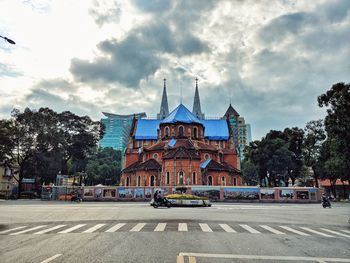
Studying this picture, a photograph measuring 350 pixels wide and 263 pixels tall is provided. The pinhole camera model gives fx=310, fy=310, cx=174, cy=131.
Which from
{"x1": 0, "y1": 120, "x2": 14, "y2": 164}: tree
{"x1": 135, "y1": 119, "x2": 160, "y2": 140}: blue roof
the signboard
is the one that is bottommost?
the signboard

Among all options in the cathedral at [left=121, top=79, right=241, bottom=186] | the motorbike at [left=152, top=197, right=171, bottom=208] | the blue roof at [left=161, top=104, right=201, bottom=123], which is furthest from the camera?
the blue roof at [left=161, top=104, right=201, bottom=123]

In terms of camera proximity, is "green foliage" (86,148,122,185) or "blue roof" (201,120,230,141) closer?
"blue roof" (201,120,230,141)

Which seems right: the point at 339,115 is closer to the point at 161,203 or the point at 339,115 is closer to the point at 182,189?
the point at 161,203

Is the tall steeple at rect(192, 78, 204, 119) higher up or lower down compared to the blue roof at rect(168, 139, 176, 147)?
higher up

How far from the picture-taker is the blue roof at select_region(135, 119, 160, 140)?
66.2m

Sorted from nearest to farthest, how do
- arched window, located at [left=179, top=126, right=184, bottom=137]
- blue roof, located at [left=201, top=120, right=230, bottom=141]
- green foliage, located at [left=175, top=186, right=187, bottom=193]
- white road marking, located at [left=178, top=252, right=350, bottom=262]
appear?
white road marking, located at [left=178, top=252, right=350, bottom=262] → green foliage, located at [left=175, top=186, right=187, bottom=193] → arched window, located at [left=179, top=126, right=184, bottom=137] → blue roof, located at [left=201, top=120, right=230, bottom=141]

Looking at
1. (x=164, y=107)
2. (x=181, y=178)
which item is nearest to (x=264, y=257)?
(x=181, y=178)

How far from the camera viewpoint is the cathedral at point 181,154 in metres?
49.6

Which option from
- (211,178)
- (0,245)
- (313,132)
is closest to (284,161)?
(313,132)

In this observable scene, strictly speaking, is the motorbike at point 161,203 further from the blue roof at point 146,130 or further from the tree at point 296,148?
the tree at point 296,148

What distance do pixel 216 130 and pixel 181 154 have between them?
19771 millimetres

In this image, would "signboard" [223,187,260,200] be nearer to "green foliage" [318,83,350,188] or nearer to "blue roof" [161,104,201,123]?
"green foliage" [318,83,350,188]

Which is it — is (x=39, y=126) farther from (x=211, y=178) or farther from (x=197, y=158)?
(x=211, y=178)

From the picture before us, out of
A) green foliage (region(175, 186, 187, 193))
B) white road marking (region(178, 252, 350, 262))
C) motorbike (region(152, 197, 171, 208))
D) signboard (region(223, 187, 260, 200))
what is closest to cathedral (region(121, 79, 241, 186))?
green foliage (region(175, 186, 187, 193))
